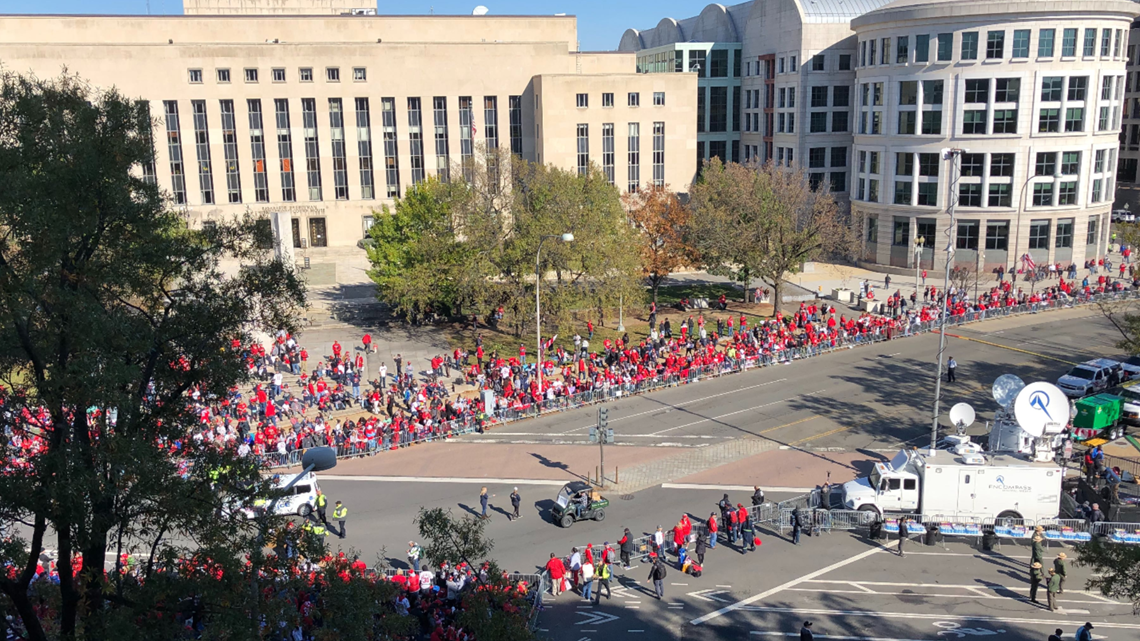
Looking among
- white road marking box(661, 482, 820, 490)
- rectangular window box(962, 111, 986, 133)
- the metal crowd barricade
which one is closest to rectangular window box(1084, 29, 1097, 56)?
rectangular window box(962, 111, 986, 133)

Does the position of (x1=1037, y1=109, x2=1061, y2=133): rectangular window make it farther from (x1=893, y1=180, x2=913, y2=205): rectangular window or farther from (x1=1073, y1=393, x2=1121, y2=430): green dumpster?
(x1=1073, y1=393, x2=1121, y2=430): green dumpster

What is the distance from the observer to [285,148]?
75.0 meters

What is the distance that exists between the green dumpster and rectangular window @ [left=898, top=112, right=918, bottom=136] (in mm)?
36595

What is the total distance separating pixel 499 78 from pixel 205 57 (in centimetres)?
2355

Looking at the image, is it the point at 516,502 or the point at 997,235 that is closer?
the point at 516,502

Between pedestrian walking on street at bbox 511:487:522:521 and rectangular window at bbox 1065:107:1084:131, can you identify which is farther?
rectangular window at bbox 1065:107:1084:131

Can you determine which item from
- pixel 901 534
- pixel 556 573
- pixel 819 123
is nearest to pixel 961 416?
pixel 901 534

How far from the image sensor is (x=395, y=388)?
40.0 m

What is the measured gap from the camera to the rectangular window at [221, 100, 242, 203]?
241 ft

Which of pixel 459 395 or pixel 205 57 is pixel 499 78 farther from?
pixel 459 395

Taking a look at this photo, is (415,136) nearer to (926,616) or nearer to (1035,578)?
(926,616)

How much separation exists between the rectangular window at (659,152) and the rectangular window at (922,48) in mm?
20315

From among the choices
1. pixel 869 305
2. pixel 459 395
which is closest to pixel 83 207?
pixel 459 395

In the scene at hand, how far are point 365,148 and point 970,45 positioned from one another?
47.4m
